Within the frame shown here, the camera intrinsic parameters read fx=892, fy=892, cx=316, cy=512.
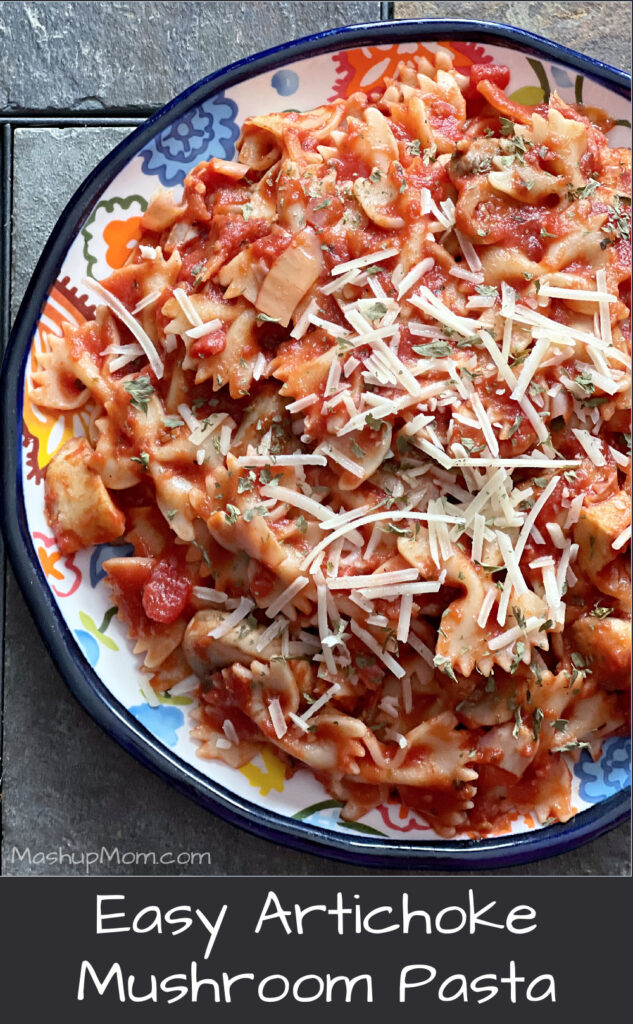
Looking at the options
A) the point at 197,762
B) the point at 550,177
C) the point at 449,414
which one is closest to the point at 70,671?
the point at 197,762

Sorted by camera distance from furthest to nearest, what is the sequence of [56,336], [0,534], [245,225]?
[0,534] → [56,336] → [245,225]

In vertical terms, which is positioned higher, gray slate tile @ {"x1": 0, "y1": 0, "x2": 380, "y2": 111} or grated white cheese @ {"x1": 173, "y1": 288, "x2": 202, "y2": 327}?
gray slate tile @ {"x1": 0, "y1": 0, "x2": 380, "y2": 111}

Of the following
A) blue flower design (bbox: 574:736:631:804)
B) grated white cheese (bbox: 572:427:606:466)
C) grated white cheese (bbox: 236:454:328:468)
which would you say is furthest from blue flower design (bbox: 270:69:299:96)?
blue flower design (bbox: 574:736:631:804)

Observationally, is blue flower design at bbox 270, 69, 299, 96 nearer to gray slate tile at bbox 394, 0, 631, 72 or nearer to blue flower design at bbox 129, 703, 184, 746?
gray slate tile at bbox 394, 0, 631, 72

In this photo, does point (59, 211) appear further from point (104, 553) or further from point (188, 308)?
point (104, 553)

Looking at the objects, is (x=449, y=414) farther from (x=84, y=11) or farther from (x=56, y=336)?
(x=84, y=11)

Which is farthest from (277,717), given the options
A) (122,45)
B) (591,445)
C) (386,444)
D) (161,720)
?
(122,45)
